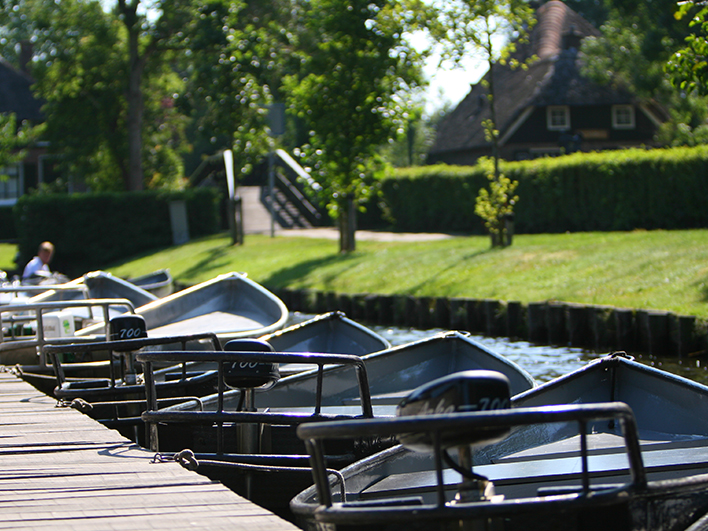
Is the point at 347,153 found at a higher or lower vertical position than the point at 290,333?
higher

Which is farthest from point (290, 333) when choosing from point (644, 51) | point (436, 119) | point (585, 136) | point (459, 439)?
point (436, 119)

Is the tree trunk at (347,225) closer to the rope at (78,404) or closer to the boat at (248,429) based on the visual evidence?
the rope at (78,404)

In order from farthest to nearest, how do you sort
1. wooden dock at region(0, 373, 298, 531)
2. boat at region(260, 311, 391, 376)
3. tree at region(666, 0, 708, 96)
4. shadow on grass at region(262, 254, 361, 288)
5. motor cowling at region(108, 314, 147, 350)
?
shadow on grass at region(262, 254, 361, 288)
tree at region(666, 0, 708, 96)
boat at region(260, 311, 391, 376)
motor cowling at region(108, 314, 147, 350)
wooden dock at region(0, 373, 298, 531)

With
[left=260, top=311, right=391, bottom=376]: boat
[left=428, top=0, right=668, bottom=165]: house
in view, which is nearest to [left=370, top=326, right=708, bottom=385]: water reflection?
[left=260, top=311, right=391, bottom=376]: boat

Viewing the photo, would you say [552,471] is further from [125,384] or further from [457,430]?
[125,384]

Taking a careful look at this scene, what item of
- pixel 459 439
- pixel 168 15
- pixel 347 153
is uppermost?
pixel 168 15

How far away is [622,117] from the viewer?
36562mm

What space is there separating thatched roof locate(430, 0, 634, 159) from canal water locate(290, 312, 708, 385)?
2486 centimetres

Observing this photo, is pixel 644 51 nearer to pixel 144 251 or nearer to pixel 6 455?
pixel 144 251

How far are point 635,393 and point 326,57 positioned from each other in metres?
15.8

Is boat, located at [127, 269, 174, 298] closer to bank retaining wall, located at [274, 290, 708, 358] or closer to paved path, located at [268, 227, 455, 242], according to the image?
bank retaining wall, located at [274, 290, 708, 358]

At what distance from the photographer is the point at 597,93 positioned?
118 feet

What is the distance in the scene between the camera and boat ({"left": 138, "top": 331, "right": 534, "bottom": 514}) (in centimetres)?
511

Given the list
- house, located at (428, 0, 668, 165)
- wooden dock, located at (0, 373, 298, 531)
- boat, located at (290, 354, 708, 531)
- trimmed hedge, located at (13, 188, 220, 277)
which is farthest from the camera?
house, located at (428, 0, 668, 165)
